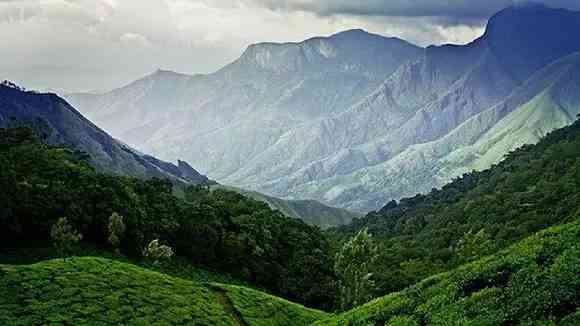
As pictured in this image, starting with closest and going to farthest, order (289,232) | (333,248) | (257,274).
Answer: (257,274)
(289,232)
(333,248)

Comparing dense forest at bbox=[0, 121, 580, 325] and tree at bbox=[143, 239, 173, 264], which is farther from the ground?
dense forest at bbox=[0, 121, 580, 325]

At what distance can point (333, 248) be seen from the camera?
16712cm

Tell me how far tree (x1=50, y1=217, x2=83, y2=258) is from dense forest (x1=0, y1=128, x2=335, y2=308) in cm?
491

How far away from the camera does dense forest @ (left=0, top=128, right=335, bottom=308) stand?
96.1m

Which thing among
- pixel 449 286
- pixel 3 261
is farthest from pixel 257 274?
pixel 449 286

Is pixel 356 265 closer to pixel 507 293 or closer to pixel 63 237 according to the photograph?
pixel 63 237

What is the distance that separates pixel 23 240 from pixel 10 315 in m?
44.1

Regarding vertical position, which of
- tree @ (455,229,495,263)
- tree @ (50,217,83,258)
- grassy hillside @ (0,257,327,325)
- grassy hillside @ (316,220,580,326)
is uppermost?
tree @ (455,229,495,263)

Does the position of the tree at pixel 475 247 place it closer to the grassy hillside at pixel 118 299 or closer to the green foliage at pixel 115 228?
the grassy hillside at pixel 118 299

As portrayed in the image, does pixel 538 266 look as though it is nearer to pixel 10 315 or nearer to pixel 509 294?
pixel 509 294

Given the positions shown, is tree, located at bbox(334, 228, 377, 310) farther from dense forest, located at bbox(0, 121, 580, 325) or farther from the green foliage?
the green foliage

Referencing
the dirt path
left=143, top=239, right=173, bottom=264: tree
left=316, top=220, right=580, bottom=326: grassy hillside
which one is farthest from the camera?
left=143, top=239, right=173, bottom=264: tree

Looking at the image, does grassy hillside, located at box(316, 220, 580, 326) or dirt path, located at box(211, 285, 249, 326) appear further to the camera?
dirt path, located at box(211, 285, 249, 326)

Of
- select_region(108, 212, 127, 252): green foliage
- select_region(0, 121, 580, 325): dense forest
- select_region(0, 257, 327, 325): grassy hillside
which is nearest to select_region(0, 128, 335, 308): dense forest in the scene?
select_region(0, 121, 580, 325): dense forest
